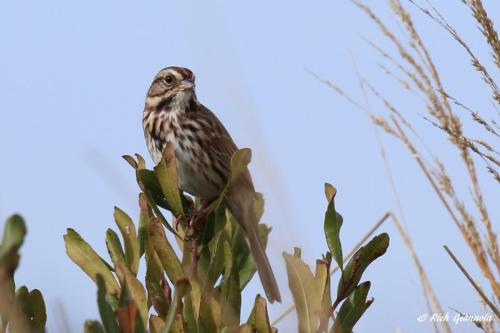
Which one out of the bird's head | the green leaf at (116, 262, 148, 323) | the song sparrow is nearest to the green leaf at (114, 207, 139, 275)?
the green leaf at (116, 262, 148, 323)

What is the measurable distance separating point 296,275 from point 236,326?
14 centimetres

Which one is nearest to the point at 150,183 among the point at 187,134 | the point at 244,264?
the point at 244,264

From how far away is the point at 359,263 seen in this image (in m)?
1.62

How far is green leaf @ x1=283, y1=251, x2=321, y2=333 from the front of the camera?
1.50m

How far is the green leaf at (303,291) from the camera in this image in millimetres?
1500

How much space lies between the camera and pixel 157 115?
12.1 feet

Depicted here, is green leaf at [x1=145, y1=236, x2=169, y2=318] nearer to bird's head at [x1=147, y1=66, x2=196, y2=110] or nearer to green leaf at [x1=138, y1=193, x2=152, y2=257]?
green leaf at [x1=138, y1=193, x2=152, y2=257]

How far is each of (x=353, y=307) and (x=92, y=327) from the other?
20.5 inches

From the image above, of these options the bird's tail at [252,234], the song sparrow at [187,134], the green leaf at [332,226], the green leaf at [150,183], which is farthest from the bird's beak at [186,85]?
the green leaf at [332,226]

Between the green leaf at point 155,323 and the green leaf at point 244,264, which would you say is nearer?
the green leaf at point 155,323

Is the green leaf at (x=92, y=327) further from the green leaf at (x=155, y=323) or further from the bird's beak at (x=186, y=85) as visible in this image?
the bird's beak at (x=186, y=85)

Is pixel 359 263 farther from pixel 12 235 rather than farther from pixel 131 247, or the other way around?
pixel 12 235

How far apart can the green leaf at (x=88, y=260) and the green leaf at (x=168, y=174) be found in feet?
0.77

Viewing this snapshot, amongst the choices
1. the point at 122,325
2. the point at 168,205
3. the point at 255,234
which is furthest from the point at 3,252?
the point at 168,205
